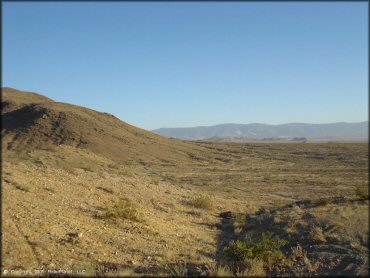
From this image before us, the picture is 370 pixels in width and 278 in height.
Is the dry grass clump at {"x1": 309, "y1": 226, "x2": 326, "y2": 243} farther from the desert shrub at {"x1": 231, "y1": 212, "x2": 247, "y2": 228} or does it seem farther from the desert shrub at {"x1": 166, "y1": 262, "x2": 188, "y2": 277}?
the desert shrub at {"x1": 166, "y1": 262, "x2": 188, "y2": 277}

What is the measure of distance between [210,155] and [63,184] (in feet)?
127

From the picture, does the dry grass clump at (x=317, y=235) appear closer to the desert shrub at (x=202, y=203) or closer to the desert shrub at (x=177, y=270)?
the desert shrub at (x=177, y=270)

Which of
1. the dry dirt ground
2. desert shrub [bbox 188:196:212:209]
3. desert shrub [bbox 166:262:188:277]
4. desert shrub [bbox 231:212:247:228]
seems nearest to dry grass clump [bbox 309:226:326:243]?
the dry dirt ground

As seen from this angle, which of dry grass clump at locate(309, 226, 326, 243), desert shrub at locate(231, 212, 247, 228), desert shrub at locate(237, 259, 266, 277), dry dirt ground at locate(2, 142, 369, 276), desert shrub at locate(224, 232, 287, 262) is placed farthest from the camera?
desert shrub at locate(231, 212, 247, 228)

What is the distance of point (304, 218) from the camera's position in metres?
13.3

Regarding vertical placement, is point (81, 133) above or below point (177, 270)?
above

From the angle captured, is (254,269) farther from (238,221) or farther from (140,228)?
(238,221)

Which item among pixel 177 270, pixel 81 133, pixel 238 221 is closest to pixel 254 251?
pixel 177 270

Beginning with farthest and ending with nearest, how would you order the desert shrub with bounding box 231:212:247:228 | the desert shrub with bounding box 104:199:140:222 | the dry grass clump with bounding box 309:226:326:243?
the desert shrub with bounding box 231:212:247:228 < the desert shrub with bounding box 104:199:140:222 < the dry grass clump with bounding box 309:226:326:243

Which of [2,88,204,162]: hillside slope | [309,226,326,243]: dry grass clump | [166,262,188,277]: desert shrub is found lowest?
[166,262,188,277]: desert shrub

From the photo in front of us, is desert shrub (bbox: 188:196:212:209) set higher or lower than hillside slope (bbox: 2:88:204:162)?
lower

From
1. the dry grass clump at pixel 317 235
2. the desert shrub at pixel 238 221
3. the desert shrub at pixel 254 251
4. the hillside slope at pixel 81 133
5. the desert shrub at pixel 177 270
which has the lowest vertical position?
the desert shrub at pixel 238 221

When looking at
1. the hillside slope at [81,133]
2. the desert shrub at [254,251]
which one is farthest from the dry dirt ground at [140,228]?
the hillside slope at [81,133]

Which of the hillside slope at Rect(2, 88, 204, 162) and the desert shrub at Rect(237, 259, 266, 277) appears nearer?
the desert shrub at Rect(237, 259, 266, 277)
